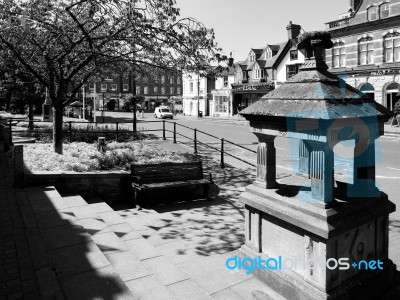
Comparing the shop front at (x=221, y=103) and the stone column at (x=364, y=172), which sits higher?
the shop front at (x=221, y=103)

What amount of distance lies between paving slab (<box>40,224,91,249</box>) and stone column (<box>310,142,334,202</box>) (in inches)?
132

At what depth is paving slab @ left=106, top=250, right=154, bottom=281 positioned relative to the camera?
4.60 metres

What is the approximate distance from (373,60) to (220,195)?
28236mm

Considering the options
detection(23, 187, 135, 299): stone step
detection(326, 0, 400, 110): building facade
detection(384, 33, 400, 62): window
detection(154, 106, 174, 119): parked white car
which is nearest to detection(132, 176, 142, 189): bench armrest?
detection(23, 187, 135, 299): stone step

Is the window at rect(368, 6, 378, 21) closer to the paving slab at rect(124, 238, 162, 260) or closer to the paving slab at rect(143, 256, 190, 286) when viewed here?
the paving slab at rect(124, 238, 162, 260)

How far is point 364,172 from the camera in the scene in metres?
4.51

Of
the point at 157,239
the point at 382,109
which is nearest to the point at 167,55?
the point at 157,239

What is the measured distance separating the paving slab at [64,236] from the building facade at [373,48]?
2901 cm

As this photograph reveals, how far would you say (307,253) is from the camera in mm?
4105

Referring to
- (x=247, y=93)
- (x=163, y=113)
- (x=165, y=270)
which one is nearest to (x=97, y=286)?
(x=165, y=270)

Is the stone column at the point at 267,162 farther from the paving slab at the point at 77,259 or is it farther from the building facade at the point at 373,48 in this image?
the building facade at the point at 373,48

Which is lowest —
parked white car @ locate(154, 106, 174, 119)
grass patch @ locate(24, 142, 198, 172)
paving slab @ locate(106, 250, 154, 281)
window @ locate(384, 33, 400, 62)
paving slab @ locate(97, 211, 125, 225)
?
paving slab @ locate(106, 250, 154, 281)

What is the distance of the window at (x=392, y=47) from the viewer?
29.9 metres

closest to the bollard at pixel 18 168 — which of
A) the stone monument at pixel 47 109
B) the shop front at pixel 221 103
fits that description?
the stone monument at pixel 47 109
